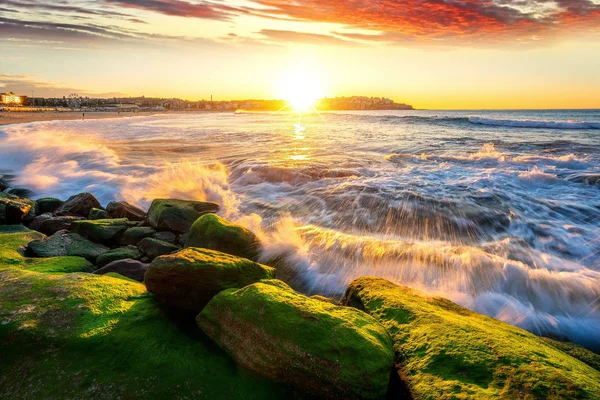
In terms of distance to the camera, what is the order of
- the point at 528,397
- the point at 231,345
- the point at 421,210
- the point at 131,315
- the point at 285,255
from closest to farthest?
the point at 528,397 → the point at 231,345 → the point at 131,315 → the point at 285,255 → the point at 421,210

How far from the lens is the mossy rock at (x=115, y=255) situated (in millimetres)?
5810

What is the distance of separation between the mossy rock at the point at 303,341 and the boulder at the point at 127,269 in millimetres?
2185

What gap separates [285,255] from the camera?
689cm

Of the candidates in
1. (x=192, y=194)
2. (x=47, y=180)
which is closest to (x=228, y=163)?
(x=192, y=194)

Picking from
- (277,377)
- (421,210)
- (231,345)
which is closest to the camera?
(277,377)

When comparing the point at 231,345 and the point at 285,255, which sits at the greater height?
the point at 231,345

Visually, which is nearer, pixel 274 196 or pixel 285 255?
pixel 285 255

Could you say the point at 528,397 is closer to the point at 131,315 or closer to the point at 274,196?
the point at 131,315

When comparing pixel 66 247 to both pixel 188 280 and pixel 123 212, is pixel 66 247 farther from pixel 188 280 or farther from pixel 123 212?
pixel 188 280

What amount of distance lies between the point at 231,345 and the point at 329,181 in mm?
9884

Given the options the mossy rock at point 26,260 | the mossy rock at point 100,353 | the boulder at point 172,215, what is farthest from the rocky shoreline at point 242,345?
the boulder at point 172,215

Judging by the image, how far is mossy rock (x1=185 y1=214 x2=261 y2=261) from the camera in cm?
618

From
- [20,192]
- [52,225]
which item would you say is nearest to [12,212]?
[52,225]

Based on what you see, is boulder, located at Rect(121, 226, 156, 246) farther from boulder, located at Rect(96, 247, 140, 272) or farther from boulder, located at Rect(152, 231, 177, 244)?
boulder, located at Rect(96, 247, 140, 272)
